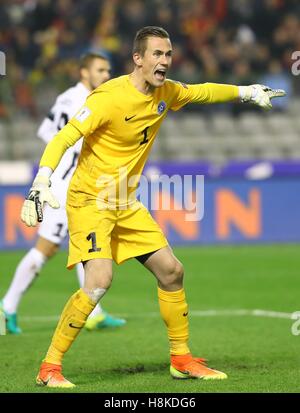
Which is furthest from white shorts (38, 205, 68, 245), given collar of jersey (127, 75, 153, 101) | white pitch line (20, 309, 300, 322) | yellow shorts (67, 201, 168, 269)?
collar of jersey (127, 75, 153, 101)

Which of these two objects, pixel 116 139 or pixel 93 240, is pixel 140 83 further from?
pixel 93 240

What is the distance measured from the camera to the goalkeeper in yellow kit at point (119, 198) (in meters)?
6.68

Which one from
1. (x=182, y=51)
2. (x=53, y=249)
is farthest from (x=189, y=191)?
(x=53, y=249)

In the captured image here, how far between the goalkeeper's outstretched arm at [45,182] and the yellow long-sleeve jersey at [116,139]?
155mm

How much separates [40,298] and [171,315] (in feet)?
15.7

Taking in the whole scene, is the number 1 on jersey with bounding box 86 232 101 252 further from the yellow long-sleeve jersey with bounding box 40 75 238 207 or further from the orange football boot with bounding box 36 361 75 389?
the orange football boot with bounding box 36 361 75 389

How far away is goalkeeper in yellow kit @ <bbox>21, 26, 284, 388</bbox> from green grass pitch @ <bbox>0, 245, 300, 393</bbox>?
0.32 meters

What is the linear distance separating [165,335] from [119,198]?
2.41 metres

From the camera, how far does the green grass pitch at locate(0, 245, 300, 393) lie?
680 cm

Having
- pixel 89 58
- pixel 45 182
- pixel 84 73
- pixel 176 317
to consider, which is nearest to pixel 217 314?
pixel 84 73

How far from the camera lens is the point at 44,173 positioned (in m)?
6.33

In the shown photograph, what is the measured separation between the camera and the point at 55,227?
942 cm
